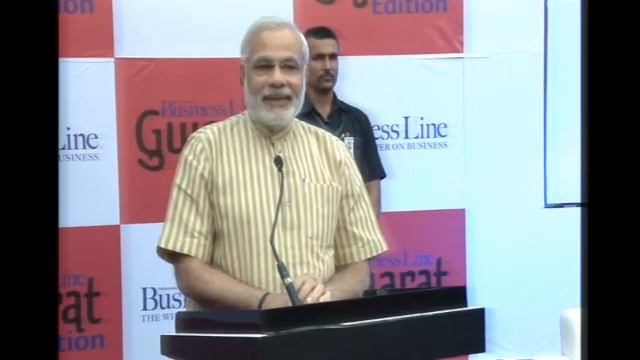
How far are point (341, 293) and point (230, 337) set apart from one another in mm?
479

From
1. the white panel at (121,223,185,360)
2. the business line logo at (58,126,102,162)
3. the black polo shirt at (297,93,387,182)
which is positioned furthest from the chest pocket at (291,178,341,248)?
the business line logo at (58,126,102,162)

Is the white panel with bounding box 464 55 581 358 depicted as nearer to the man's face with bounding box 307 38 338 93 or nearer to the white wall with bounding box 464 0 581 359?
the white wall with bounding box 464 0 581 359

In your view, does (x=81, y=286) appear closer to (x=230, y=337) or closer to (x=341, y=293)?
(x=341, y=293)

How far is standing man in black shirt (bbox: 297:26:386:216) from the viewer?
78.3 inches

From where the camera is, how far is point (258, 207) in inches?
66.9

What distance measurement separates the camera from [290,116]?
69.0 inches

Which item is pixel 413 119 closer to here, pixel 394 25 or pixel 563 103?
pixel 394 25

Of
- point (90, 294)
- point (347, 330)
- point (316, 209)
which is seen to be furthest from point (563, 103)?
point (90, 294)

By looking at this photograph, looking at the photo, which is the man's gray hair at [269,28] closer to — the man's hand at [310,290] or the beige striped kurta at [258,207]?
the beige striped kurta at [258,207]

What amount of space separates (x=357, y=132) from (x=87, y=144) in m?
0.61

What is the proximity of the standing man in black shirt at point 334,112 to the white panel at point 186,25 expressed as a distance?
0.36 feet

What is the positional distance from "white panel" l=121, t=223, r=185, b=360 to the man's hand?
1.40 ft
